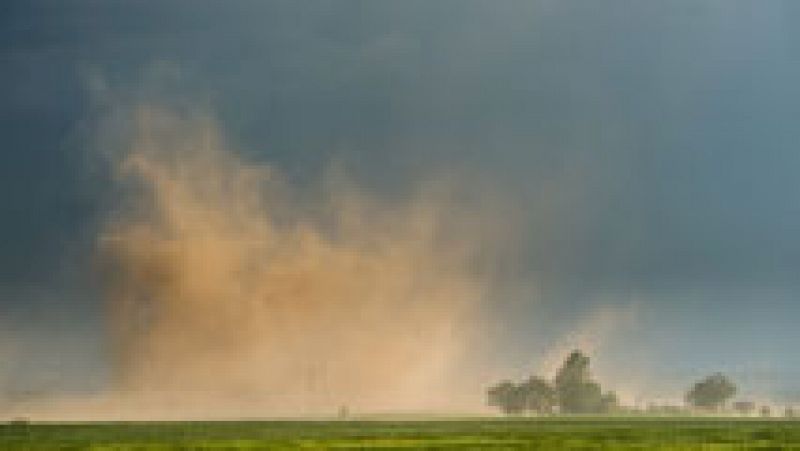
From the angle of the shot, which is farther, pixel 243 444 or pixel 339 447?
pixel 243 444

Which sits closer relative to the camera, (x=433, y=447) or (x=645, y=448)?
(x=645, y=448)

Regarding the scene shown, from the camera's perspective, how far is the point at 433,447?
305 feet

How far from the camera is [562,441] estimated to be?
96.4 metres

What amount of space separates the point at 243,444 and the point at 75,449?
48.5ft

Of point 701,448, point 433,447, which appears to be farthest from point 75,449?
point 701,448

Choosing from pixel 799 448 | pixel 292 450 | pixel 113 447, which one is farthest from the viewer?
pixel 113 447

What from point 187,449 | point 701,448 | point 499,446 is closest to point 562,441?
point 499,446

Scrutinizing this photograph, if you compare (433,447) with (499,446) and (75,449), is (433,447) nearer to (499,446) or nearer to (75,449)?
(499,446)

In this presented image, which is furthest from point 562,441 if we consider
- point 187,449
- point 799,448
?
point 187,449

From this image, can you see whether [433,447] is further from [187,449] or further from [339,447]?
[187,449]

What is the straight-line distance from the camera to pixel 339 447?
92.5 metres

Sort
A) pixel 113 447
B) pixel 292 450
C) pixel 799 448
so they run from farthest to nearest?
pixel 113 447
pixel 292 450
pixel 799 448

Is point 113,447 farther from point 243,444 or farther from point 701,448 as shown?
point 701,448

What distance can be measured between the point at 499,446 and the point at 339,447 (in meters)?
12.0
